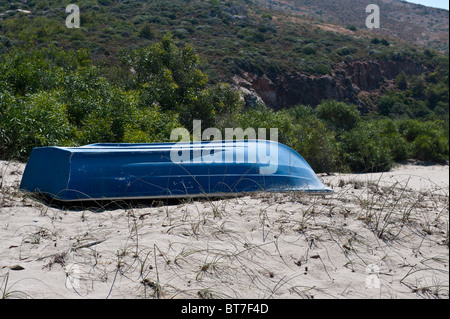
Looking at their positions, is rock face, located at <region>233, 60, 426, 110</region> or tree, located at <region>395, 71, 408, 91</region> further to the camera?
tree, located at <region>395, 71, 408, 91</region>

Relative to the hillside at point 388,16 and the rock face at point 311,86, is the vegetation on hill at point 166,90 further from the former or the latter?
the hillside at point 388,16

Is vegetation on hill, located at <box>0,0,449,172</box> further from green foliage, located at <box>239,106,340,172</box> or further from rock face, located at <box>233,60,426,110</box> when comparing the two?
rock face, located at <box>233,60,426,110</box>

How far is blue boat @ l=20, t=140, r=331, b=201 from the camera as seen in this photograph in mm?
4344

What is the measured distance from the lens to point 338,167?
11.6 meters

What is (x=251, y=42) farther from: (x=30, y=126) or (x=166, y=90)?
(x=30, y=126)

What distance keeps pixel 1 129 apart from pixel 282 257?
5.42 meters

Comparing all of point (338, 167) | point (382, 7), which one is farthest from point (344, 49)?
point (338, 167)

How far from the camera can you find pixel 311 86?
3078 centimetres

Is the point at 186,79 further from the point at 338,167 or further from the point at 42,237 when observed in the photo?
the point at 42,237

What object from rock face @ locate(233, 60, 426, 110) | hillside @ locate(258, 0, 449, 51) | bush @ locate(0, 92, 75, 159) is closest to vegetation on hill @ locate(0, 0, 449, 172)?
bush @ locate(0, 92, 75, 159)

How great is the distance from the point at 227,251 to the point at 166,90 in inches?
362

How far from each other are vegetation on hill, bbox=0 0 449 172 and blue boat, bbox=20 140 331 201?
1.91 metres

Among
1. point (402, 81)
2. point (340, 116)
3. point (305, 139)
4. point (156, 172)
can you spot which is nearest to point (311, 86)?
point (402, 81)
